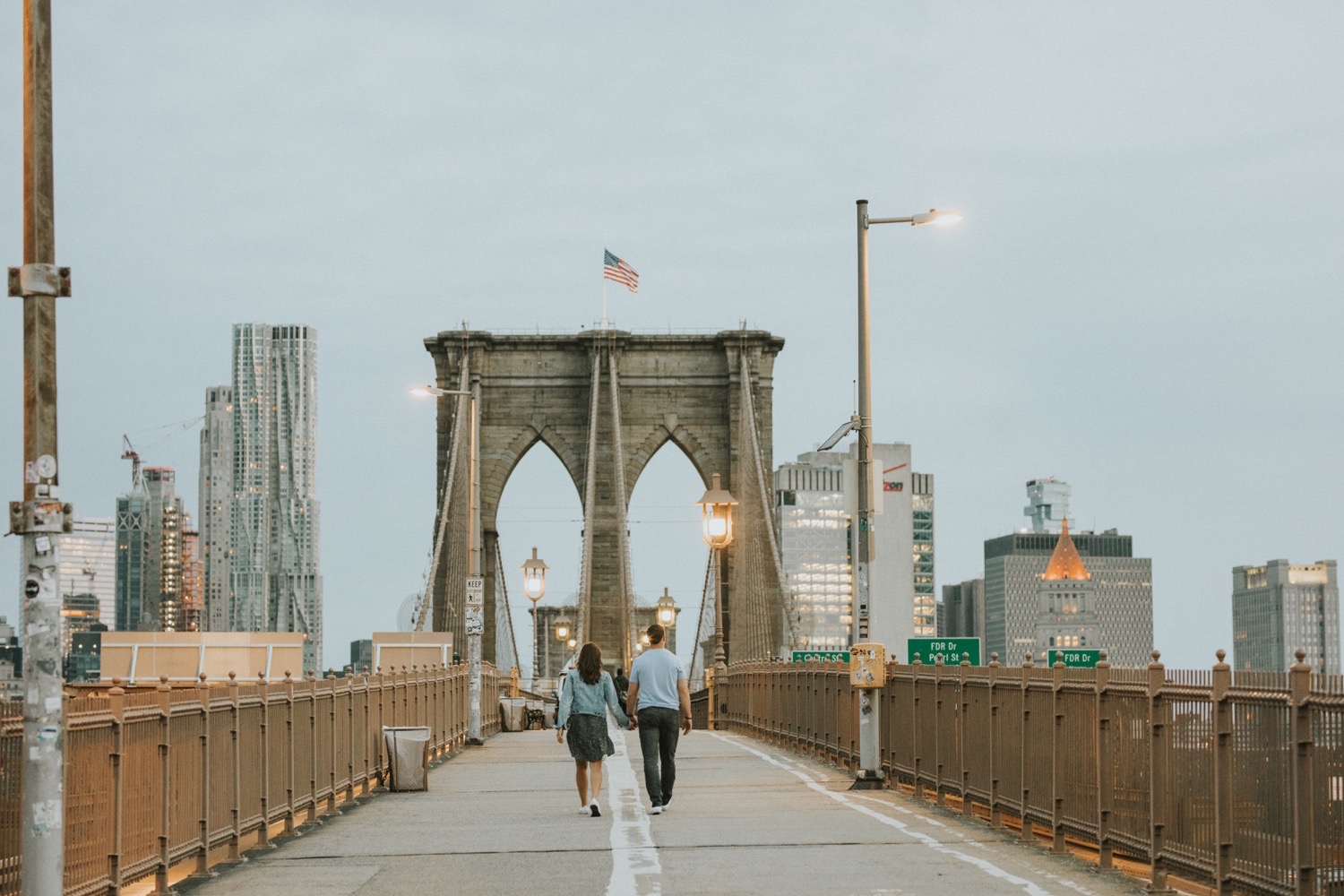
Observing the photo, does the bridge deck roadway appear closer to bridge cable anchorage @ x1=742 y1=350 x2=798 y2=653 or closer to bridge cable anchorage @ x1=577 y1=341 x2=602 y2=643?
bridge cable anchorage @ x1=742 y1=350 x2=798 y2=653

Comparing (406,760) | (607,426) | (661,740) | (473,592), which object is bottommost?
(406,760)

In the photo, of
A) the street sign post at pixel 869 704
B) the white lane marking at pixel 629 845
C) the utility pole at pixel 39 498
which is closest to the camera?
the utility pole at pixel 39 498

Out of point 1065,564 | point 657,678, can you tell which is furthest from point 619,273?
point 1065,564

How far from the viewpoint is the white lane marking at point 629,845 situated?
11109mm

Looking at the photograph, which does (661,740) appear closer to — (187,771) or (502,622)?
(187,771)

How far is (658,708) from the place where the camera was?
16188 millimetres

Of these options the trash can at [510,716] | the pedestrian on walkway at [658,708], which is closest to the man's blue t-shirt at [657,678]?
the pedestrian on walkway at [658,708]

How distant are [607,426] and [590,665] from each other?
5575cm

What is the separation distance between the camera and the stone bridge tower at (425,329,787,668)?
71062 mm

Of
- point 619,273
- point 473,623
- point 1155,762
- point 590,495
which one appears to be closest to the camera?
point 1155,762

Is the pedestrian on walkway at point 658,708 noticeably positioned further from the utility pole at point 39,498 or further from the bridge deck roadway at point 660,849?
the utility pole at point 39,498

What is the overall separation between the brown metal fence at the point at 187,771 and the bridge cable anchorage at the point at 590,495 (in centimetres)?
5163

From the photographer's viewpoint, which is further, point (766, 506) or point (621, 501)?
point (621, 501)

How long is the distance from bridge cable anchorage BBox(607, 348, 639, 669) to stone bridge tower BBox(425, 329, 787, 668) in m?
0.07
